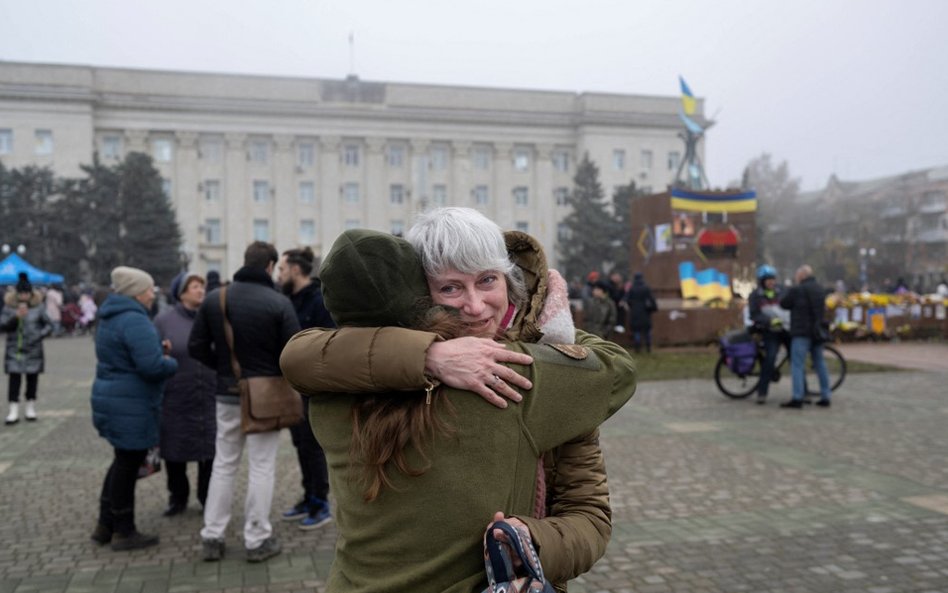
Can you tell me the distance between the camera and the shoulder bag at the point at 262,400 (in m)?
4.64

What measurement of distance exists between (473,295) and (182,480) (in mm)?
4862

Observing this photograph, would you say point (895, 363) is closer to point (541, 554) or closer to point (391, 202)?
point (541, 554)

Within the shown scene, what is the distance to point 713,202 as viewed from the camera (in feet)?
63.0

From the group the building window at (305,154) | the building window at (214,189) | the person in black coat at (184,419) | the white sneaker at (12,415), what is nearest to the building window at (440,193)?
the building window at (305,154)

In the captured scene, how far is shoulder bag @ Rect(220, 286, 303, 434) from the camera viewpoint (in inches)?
183

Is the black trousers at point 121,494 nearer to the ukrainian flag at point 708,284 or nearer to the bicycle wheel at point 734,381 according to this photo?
the bicycle wheel at point 734,381

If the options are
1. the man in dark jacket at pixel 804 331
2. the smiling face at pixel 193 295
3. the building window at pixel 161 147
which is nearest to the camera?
the smiling face at pixel 193 295

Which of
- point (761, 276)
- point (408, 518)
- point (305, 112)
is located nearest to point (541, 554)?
point (408, 518)

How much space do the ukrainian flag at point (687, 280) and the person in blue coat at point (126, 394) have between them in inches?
593

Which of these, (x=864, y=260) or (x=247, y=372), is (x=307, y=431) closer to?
(x=247, y=372)

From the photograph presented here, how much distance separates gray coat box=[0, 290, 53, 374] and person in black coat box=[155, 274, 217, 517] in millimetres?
4564

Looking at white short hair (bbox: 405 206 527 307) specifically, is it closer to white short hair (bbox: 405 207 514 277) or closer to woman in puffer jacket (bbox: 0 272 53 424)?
white short hair (bbox: 405 207 514 277)

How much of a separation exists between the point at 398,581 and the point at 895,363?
1621 cm

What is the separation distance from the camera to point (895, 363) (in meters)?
15.3
